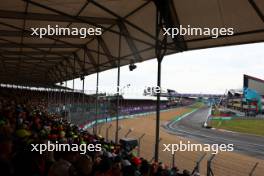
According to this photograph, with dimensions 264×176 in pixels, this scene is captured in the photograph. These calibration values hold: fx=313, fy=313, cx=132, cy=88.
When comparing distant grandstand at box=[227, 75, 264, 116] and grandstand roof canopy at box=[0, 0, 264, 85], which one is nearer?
grandstand roof canopy at box=[0, 0, 264, 85]

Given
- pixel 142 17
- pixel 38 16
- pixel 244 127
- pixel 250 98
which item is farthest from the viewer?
pixel 250 98

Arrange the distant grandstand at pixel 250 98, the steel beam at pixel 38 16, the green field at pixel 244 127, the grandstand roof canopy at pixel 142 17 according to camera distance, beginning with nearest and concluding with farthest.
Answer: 1. the grandstand roof canopy at pixel 142 17
2. the steel beam at pixel 38 16
3. the green field at pixel 244 127
4. the distant grandstand at pixel 250 98

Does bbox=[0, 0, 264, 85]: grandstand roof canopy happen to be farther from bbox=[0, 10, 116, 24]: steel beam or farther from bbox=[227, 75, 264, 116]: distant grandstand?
bbox=[227, 75, 264, 116]: distant grandstand

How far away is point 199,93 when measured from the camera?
518 ft

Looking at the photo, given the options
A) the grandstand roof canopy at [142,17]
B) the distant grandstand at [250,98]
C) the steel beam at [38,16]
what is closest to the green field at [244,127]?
the distant grandstand at [250,98]

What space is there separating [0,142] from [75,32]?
29.9ft

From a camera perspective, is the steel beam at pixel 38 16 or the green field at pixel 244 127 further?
the green field at pixel 244 127

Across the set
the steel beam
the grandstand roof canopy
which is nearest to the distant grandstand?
the grandstand roof canopy

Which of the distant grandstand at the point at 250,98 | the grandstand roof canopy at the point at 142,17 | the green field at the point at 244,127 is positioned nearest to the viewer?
the grandstand roof canopy at the point at 142,17

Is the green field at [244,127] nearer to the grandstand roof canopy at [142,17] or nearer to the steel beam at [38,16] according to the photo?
the grandstand roof canopy at [142,17]

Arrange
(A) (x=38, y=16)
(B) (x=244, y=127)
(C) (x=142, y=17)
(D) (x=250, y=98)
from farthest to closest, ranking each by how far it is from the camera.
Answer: (D) (x=250, y=98) → (B) (x=244, y=127) → (A) (x=38, y=16) → (C) (x=142, y=17)

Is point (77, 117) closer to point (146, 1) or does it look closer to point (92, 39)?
point (92, 39)

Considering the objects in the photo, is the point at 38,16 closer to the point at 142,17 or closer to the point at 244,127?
the point at 142,17

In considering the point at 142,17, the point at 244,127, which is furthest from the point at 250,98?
the point at 142,17
